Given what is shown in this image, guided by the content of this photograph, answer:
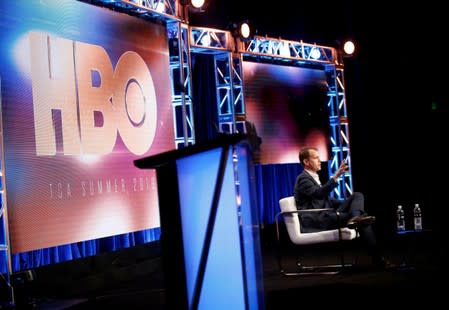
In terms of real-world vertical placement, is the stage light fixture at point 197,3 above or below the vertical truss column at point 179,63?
above

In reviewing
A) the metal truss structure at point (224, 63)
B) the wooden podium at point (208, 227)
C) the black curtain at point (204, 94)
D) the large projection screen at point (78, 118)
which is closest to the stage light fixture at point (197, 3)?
the metal truss structure at point (224, 63)

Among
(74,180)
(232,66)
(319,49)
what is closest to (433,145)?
(319,49)

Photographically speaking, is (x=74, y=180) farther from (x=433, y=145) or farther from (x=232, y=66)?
(x=433, y=145)

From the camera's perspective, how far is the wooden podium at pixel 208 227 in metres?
2.57

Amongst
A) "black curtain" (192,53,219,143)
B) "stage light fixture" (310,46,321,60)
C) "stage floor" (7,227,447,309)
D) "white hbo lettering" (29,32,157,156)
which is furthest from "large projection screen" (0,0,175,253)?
"stage light fixture" (310,46,321,60)

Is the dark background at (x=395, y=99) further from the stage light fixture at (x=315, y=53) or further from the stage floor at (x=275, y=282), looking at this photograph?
the stage floor at (x=275, y=282)

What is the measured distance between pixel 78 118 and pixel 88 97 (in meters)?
0.27

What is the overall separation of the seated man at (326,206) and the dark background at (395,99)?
558 cm

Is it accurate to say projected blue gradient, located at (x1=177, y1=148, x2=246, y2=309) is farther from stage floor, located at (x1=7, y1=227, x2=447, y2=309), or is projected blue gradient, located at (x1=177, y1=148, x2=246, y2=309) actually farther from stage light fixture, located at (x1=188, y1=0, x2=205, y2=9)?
stage light fixture, located at (x1=188, y1=0, x2=205, y2=9)

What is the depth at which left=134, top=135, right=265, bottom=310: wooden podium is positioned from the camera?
101 inches

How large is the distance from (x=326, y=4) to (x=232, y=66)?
3.60 metres

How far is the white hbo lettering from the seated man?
1.82 metres

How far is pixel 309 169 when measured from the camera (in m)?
6.38

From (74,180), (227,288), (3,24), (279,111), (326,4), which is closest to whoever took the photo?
(227,288)
